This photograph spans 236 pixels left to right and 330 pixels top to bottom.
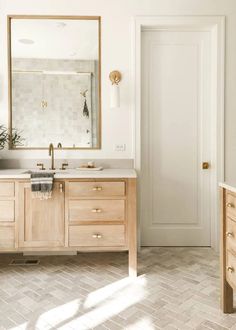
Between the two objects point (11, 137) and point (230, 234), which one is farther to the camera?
point (11, 137)

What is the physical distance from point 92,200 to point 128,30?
1.77m

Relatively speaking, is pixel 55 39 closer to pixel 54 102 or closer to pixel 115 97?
pixel 54 102

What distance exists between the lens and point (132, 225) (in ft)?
9.16

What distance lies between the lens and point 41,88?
11.3 feet

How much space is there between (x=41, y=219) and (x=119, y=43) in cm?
189

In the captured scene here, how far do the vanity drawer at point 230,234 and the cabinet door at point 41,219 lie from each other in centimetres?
134

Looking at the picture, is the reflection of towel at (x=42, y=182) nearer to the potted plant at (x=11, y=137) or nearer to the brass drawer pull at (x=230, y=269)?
the potted plant at (x=11, y=137)

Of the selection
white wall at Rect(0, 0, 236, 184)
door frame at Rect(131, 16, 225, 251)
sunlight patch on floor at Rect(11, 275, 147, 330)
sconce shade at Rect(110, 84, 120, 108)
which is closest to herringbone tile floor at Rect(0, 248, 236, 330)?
sunlight patch on floor at Rect(11, 275, 147, 330)

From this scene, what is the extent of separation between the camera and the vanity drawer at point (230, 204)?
78.4 inches

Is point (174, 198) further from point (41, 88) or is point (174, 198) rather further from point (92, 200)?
point (41, 88)

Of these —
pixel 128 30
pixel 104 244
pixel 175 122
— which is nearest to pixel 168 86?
pixel 175 122

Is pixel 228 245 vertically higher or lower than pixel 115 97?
lower

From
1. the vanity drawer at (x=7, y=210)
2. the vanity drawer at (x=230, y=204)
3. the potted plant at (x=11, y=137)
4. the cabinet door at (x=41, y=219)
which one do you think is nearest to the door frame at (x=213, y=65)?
the cabinet door at (x=41, y=219)

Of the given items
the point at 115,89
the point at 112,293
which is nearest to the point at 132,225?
the point at 112,293
